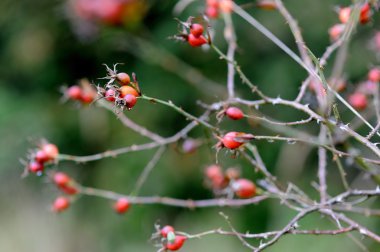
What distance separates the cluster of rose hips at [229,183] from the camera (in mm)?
1141

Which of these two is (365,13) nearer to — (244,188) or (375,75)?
(375,75)

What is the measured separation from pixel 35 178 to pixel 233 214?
0.89m

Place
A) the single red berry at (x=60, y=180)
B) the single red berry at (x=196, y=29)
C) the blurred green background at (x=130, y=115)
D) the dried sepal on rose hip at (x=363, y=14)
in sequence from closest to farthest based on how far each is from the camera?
1. the single red berry at (x=196, y=29)
2. the dried sepal on rose hip at (x=363, y=14)
3. the single red berry at (x=60, y=180)
4. the blurred green background at (x=130, y=115)

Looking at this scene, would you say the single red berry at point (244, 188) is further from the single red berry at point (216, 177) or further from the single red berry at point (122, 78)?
the single red berry at point (122, 78)

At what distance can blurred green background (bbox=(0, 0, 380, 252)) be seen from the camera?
2.40 metres

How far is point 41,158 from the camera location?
45.8 inches

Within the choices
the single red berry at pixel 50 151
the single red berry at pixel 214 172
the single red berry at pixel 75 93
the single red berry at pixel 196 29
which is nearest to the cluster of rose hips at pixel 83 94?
the single red berry at pixel 75 93

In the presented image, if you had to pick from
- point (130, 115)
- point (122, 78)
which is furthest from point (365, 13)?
point (130, 115)

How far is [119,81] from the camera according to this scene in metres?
0.83

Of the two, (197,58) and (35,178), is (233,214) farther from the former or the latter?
(35,178)

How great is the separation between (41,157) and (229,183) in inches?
13.6

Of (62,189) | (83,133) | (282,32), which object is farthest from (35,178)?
(62,189)

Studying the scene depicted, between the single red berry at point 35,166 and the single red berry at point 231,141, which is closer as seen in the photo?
the single red berry at point 231,141

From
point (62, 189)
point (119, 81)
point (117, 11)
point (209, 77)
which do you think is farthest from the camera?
point (209, 77)
